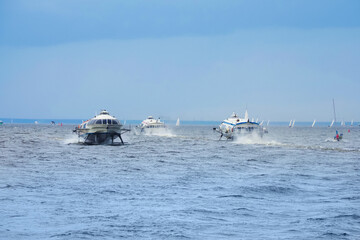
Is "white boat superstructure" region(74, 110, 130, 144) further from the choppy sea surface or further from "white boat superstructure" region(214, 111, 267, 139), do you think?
the choppy sea surface

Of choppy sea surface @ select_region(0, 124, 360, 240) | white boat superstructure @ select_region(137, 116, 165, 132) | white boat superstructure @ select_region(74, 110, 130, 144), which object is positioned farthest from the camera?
white boat superstructure @ select_region(137, 116, 165, 132)

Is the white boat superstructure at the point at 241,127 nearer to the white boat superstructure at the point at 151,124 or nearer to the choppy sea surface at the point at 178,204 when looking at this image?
the choppy sea surface at the point at 178,204

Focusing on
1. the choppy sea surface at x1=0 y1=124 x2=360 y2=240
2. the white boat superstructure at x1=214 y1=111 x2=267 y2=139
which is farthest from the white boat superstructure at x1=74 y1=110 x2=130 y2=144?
the choppy sea surface at x1=0 y1=124 x2=360 y2=240

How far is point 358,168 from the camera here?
3562cm

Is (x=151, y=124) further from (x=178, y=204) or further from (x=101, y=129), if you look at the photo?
(x=178, y=204)

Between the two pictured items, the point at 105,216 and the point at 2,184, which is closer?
the point at 105,216

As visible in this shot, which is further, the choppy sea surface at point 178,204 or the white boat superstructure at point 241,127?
the white boat superstructure at point 241,127

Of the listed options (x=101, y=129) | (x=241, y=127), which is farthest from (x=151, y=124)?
(x=101, y=129)

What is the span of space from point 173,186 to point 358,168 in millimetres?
17200

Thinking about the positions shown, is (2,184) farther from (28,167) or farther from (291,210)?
(291,210)

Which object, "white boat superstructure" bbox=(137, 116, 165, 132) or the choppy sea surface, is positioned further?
"white boat superstructure" bbox=(137, 116, 165, 132)

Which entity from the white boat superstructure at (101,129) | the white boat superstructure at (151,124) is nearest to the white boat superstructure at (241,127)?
the white boat superstructure at (101,129)

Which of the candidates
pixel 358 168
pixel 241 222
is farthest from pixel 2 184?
pixel 358 168

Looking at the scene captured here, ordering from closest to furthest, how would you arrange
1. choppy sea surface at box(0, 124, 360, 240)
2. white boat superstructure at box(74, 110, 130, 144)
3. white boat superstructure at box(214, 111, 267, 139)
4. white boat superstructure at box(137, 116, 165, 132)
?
choppy sea surface at box(0, 124, 360, 240) < white boat superstructure at box(74, 110, 130, 144) < white boat superstructure at box(214, 111, 267, 139) < white boat superstructure at box(137, 116, 165, 132)
